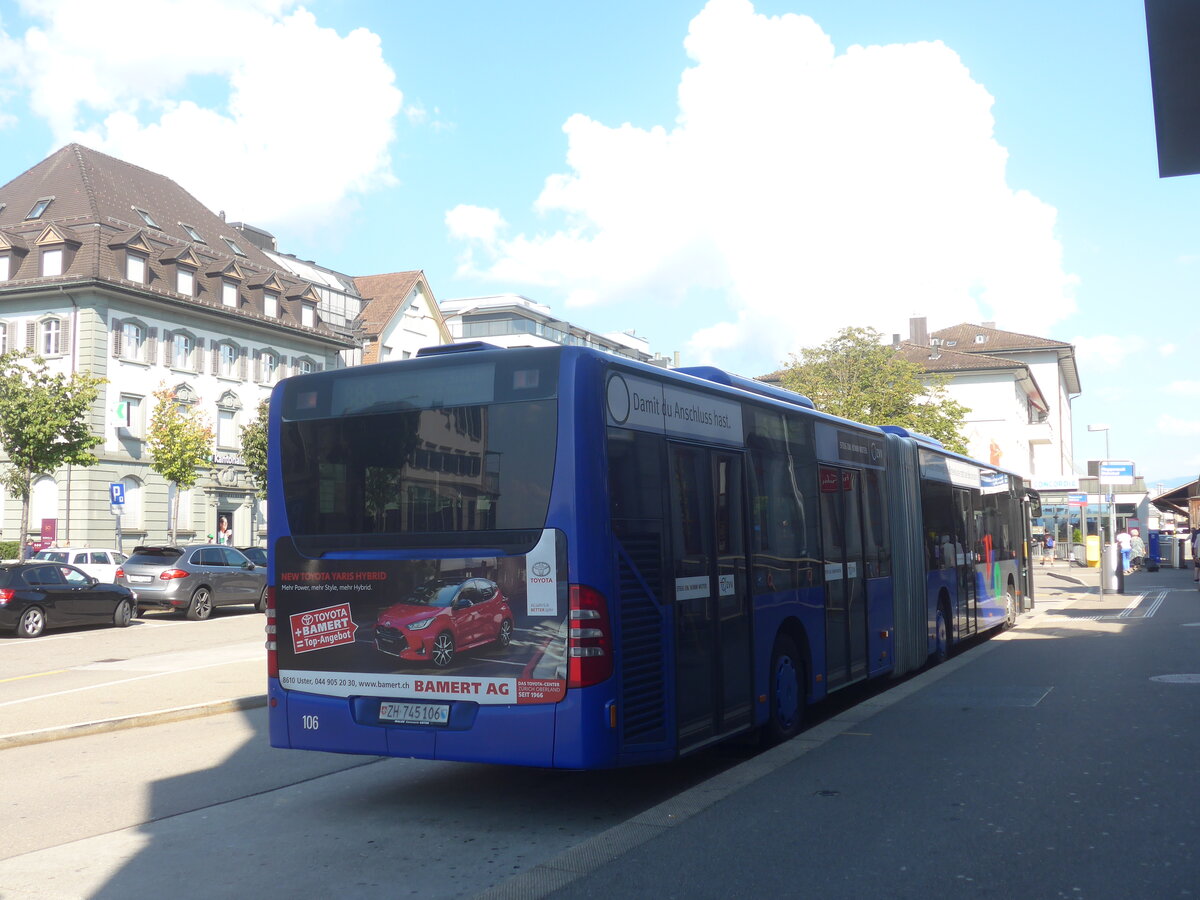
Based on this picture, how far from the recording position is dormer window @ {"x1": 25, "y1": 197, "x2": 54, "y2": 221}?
166ft

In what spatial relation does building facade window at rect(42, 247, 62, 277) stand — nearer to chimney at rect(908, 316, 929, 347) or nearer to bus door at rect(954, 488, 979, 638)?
bus door at rect(954, 488, 979, 638)

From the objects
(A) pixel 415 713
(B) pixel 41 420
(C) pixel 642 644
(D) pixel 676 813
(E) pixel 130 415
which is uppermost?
(E) pixel 130 415

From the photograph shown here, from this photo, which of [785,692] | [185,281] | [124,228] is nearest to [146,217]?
[124,228]

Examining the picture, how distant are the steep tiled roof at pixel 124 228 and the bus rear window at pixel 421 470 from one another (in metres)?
42.0

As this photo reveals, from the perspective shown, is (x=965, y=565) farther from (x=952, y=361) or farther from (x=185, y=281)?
(x=952, y=361)

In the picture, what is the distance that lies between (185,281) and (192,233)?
6440 mm

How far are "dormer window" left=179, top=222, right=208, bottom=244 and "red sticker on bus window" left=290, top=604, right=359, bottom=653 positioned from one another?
51592mm

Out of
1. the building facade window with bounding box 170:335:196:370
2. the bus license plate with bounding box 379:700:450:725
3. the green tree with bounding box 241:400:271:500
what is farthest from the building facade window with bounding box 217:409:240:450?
the bus license plate with bounding box 379:700:450:725

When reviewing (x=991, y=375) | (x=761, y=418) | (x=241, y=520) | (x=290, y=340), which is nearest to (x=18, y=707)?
(x=761, y=418)

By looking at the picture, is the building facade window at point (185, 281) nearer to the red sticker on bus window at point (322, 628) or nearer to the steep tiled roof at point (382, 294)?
the steep tiled roof at point (382, 294)

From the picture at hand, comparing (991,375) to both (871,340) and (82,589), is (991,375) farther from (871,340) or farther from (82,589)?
(82,589)

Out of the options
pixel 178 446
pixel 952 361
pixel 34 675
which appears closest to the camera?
pixel 34 675

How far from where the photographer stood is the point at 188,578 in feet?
90.6

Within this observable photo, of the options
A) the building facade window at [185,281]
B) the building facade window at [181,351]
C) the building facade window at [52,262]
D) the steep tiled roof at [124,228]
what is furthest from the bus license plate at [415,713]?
the building facade window at [185,281]
